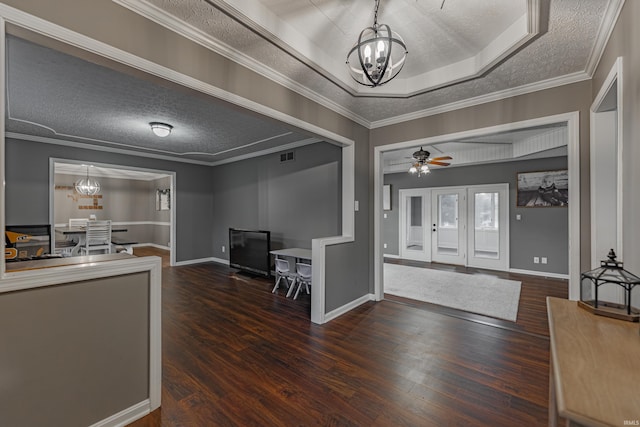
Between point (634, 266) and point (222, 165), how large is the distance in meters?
7.22

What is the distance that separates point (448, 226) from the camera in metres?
6.98

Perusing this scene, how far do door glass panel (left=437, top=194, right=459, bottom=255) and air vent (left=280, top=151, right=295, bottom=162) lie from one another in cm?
415

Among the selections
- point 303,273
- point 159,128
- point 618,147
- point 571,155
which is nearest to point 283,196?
point 303,273

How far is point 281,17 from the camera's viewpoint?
2070mm

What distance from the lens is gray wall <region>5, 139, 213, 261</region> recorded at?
455cm

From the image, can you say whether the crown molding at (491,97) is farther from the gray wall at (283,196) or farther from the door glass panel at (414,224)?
the door glass panel at (414,224)

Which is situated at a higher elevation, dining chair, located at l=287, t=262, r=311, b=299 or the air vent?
the air vent

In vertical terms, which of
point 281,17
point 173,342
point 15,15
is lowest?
point 173,342

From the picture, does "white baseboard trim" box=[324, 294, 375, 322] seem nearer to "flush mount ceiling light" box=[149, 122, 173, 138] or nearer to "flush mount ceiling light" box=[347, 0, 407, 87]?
"flush mount ceiling light" box=[347, 0, 407, 87]

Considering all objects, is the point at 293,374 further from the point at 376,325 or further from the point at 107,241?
the point at 107,241

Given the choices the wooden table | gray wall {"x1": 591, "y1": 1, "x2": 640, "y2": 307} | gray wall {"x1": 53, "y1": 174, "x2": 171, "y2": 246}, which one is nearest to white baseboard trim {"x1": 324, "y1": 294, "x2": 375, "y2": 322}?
the wooden table

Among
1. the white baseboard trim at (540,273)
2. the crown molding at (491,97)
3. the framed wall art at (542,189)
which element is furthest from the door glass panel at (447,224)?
the crown molding at (491,97)

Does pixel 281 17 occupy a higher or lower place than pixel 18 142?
higher

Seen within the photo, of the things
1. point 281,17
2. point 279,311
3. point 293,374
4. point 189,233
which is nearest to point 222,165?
point 189,233
